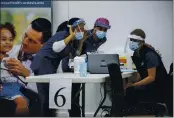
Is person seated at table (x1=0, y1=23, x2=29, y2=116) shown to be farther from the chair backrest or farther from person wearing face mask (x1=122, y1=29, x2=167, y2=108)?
the chair backrest

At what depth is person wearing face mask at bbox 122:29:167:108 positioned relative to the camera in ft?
10.9

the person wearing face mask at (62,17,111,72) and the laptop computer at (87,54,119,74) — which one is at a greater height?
the person wearing face mask at (62,17,111,72)

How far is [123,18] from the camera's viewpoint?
4406 mm

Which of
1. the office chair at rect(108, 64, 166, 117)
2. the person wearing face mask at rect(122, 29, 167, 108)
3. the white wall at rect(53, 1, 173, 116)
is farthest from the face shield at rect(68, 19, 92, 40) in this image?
the office chair at rect(108, 64, 166, 117)

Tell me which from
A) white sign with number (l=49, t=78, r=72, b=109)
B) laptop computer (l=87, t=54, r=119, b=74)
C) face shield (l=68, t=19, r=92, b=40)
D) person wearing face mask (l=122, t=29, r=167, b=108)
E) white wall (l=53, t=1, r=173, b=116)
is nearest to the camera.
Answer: white sign with number (l=49, t=78, r=72, b=109)

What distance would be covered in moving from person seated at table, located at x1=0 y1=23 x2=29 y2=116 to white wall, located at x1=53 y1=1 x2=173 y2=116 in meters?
0.78

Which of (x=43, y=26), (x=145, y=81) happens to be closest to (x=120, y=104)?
(x=145, y=81)

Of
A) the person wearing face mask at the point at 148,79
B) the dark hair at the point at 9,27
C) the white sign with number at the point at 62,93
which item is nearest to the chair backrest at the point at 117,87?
the white sign with number at the point at 62,93

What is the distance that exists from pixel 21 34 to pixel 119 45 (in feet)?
5.32

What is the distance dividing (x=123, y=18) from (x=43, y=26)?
4.31 ft

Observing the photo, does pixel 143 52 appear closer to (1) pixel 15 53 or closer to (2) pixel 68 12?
(2) pixel 68 12

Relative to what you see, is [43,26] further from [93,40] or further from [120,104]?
[120,104]

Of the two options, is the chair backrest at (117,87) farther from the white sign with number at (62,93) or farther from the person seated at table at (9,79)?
the person seated at table at (9,79)

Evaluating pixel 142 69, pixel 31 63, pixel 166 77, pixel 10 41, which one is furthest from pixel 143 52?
pixel 10 41
